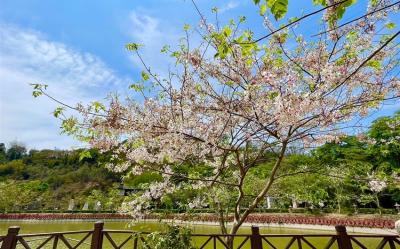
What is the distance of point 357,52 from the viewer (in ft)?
12.5

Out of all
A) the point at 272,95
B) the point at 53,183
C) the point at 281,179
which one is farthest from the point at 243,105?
the point at 53,183

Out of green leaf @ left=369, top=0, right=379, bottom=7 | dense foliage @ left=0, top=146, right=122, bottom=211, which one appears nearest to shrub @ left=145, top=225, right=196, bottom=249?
green leaf @ left=369, top=0, right=379, bottom=7

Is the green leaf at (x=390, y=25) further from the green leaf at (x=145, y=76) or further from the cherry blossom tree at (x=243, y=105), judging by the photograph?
the green leaf at (x=145, y=76)

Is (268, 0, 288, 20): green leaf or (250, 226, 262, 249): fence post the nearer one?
(268, 0, 288, 20): green leaf

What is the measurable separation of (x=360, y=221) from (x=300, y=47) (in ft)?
59.2

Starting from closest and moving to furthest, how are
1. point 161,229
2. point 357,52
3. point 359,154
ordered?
point 357,52 < point 161,229 < point 359,154

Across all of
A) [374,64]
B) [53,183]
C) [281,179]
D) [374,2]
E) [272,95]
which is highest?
[374,2]

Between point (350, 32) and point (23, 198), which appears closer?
point (350, 32)

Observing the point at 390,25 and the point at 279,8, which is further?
the point at 390,25

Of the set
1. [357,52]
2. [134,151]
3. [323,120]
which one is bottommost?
[134,151]

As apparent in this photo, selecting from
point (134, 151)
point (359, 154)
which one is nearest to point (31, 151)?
point (359, 154)

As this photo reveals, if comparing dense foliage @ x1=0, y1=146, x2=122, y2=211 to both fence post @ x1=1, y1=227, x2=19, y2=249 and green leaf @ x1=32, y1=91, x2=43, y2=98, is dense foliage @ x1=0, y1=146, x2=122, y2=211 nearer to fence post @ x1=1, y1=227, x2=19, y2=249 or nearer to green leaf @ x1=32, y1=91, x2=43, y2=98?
fence post @ x1=1, y1=227, x2=19, y2=249

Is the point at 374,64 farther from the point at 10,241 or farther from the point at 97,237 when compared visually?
the point at 10,241

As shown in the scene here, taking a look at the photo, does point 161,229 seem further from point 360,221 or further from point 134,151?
point 360,221
